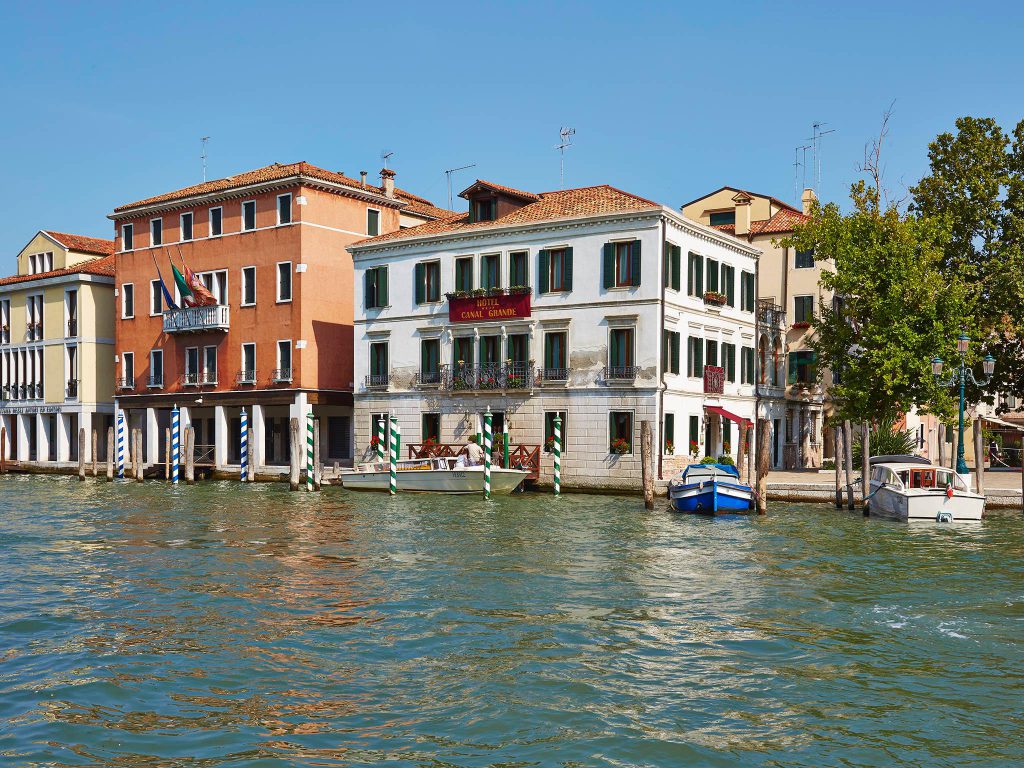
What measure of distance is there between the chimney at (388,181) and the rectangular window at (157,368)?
11274 mm

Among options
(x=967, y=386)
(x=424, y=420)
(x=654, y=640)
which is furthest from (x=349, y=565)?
(x=967, y=386)

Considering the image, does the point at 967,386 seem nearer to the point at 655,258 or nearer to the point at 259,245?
the point at 655,258

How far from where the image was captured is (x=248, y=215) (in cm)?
→ 4059

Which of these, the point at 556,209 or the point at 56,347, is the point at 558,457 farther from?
the point at 56,347

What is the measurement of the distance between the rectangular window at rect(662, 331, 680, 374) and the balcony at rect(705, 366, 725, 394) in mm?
2400

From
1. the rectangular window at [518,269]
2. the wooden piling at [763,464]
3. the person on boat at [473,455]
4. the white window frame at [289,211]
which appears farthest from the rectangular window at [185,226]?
the wooden piling at [763,464]

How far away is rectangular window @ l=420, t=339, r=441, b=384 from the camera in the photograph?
35791mm

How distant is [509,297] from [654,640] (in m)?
22.7

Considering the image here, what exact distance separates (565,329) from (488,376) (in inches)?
120

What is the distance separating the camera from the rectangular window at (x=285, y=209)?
3931cm

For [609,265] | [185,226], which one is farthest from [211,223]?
[609,265]

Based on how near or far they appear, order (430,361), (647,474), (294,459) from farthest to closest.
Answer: (430,361)
(294,459)
(647,474)

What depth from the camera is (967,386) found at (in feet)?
106

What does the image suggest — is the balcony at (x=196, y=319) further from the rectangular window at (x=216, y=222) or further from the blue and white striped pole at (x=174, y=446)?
the blue and white striped pole at (x=174, y=446)
